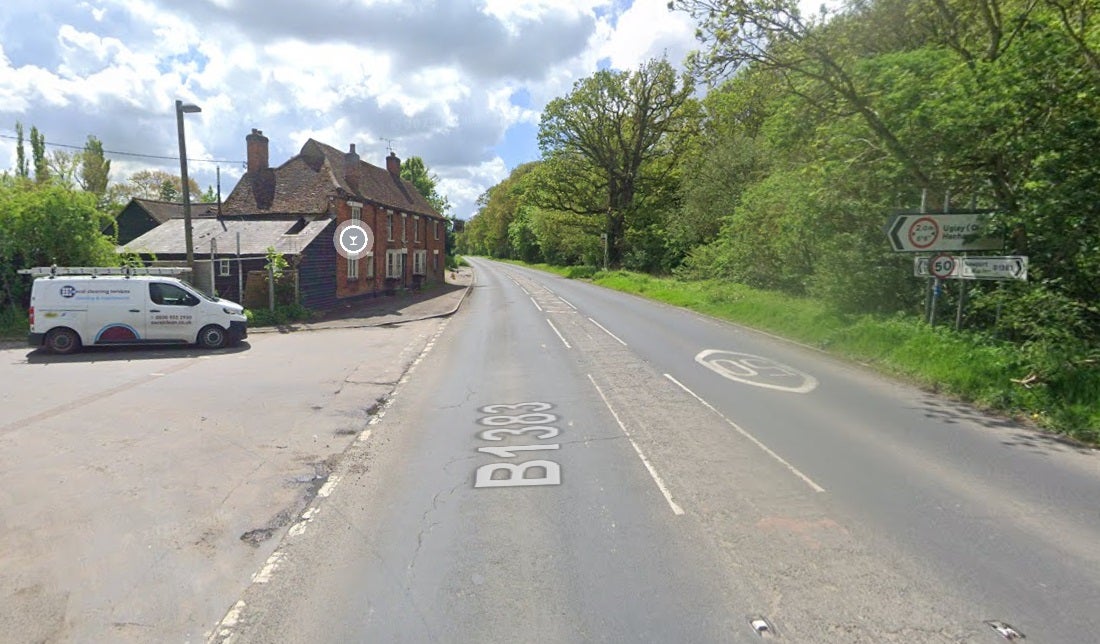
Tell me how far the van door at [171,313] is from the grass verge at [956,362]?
1521 centimetres

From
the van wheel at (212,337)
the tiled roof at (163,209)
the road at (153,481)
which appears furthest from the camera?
the tiled roof at (163,209)

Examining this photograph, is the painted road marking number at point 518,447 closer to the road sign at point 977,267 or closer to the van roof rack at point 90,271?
the road sign at point 977,267

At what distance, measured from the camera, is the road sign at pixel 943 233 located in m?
11.2

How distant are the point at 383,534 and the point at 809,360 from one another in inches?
417

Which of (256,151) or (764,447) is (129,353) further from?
(256,151)

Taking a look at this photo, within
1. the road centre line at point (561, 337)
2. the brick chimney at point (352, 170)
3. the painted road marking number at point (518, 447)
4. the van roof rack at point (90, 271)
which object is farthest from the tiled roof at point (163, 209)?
the painted road marking number at point (518, 447)

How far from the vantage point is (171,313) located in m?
15.1

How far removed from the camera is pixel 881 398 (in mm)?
9438

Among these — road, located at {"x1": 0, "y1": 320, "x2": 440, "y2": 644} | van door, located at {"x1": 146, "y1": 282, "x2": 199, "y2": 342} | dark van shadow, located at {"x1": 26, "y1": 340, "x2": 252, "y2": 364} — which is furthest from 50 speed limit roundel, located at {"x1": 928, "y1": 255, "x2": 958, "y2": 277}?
van door, located at {"x1": 146, "y1": 282, "x2": 199, "y2": 342}

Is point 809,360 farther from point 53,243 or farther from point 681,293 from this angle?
point 53,243

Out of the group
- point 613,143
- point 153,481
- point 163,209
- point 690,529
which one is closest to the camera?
point 690,529

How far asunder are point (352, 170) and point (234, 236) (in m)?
7.95

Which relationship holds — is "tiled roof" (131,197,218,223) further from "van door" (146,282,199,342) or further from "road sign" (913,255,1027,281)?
"road sign" (913,255,1027,281)

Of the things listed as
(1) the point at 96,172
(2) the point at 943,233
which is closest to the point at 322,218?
(2) the point at 943,233
